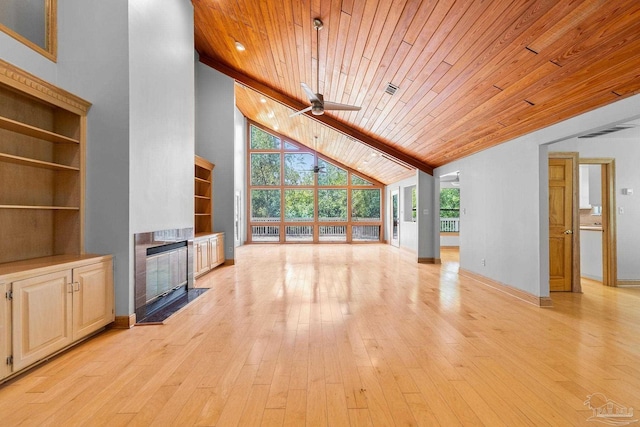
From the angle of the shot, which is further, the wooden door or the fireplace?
the wooden door

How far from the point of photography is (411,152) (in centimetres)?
709

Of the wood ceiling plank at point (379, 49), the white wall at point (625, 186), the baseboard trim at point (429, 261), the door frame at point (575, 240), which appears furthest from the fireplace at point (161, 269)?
the white wall at point (625, 186)

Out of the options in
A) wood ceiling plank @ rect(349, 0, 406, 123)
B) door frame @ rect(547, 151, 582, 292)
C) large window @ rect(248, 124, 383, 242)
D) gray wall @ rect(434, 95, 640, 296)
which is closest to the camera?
wood ceiling plank @ rect(349, 0, 406, 123)

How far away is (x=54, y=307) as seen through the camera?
2.51 m

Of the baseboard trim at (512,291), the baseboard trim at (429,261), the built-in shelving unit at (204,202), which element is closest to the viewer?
the baseboard trim at (512,291)

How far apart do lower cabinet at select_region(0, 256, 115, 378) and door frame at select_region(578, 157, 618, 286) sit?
6763 mm

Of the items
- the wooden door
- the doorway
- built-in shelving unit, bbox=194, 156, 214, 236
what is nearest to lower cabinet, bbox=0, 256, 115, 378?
built-in shelving unit, bbox=194, 156, 214, 236

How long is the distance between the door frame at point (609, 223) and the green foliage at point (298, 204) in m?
8.54

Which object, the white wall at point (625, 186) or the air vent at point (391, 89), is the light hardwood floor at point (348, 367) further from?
the air vent at point (391, 89)

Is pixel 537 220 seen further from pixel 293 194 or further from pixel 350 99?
pixel 293 194

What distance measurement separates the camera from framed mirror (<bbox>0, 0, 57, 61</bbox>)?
272cm

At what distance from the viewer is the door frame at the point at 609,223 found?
503 cm

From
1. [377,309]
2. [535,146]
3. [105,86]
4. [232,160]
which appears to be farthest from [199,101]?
[535,146]

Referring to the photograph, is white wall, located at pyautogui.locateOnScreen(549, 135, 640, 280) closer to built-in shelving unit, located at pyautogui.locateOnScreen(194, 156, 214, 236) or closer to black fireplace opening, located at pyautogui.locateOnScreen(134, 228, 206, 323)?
black fireplace opening, located at pyautogui.locateOnScreen(134, 228, 206, 323)
